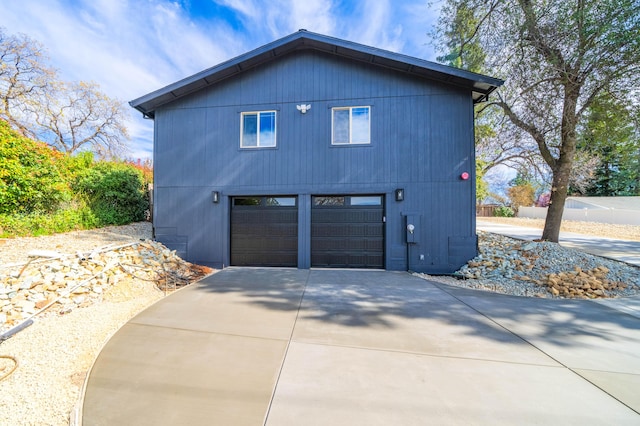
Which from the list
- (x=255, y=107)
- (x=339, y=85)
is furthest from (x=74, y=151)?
(x=339, y=85)

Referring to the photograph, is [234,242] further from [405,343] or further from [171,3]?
[171,3]

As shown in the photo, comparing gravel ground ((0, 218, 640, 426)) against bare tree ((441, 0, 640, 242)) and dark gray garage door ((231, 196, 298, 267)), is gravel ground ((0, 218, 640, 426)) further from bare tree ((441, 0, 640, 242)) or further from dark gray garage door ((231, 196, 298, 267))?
bare tree ((441, 0, 640, 242))

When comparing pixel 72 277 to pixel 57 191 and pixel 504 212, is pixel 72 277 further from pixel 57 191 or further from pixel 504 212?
pixel 504 212

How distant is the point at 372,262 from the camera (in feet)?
21.1

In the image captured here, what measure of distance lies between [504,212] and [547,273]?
27508 millimetres

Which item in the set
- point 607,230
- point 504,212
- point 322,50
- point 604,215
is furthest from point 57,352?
point 504,212

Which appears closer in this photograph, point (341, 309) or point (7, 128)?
point (341, 309)

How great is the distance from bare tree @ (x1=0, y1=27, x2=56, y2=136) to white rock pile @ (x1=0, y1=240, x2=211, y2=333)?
43.4 feet

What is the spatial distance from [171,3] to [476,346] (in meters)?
11.1

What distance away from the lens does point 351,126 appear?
257 inches

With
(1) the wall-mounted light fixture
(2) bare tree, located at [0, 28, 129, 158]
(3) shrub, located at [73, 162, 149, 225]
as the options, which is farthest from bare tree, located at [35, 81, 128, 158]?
(1) the wall-mounted light fixture

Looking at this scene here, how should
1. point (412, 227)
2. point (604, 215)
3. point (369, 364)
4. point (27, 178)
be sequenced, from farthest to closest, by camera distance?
1. point (604, 215)
2. point (27, 178)
3. point (412, 227)
4. point (369, 364)

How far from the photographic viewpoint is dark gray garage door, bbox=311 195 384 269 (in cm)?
644

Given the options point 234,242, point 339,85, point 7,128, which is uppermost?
point 339,85
